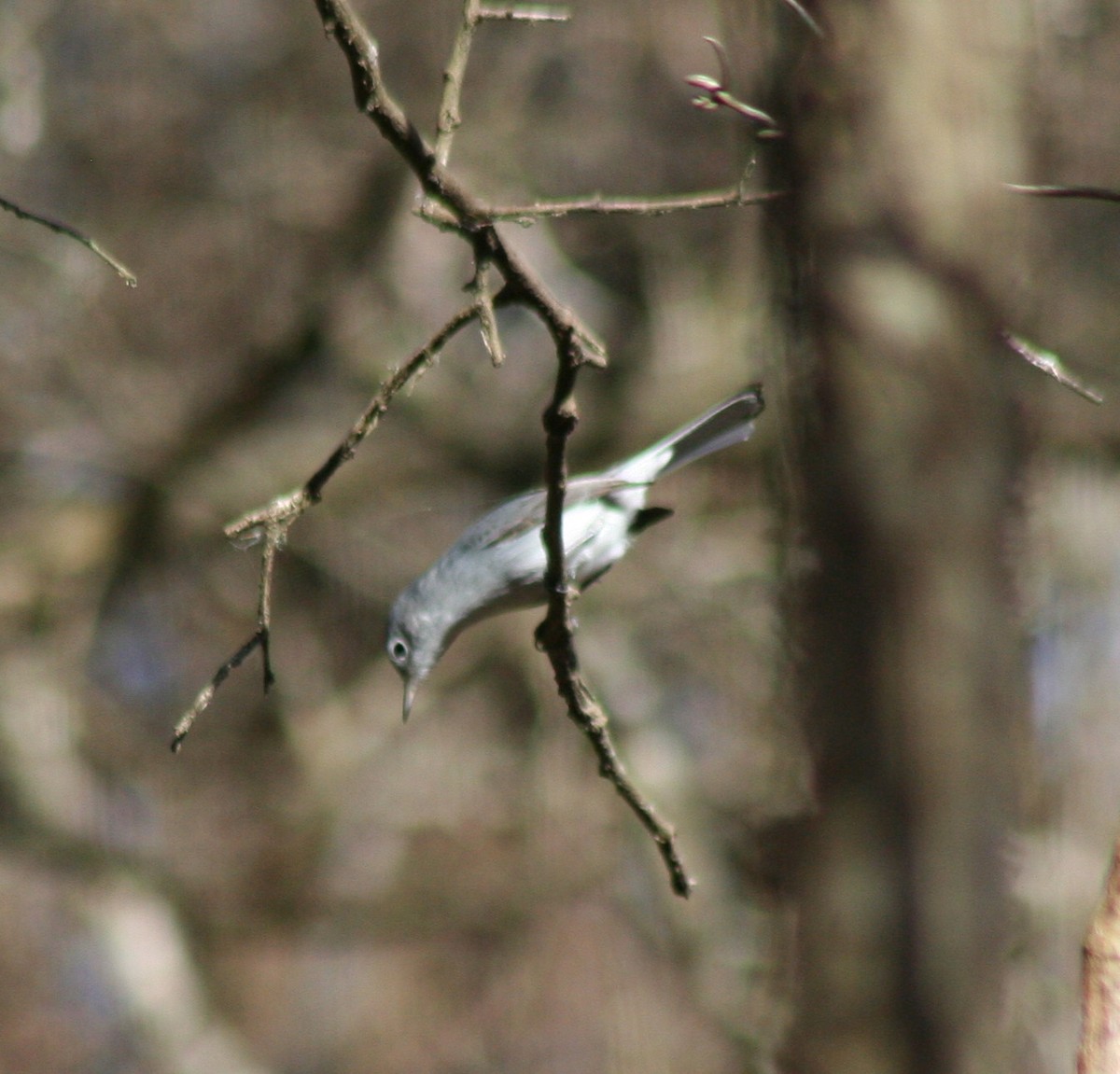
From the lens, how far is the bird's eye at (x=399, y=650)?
7.50 feet

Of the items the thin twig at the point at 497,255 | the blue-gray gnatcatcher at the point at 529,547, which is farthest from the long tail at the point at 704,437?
the thin twig at the point at 497,255

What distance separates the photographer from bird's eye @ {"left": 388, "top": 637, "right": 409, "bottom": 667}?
229cm

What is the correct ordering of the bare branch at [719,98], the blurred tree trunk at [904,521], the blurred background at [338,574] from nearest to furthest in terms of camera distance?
the bare branch at [719,98] < the blurred tree trunk at [904,521] < the blurred background at [338,574]

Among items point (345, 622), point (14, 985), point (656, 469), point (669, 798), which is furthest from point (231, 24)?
point (14, 985)

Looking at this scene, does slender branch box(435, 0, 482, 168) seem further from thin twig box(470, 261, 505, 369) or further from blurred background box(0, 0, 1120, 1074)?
blurred background box(0, 0, 1120, 1074)

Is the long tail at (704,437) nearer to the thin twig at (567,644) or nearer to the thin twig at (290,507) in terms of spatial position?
the thin twig at (567,644)

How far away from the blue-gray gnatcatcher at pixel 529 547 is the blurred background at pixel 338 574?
7.83 feet

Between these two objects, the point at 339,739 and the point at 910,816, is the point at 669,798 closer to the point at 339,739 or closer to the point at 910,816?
the point at 339,739

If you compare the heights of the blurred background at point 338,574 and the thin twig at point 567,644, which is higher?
the thin twig at point 567,644

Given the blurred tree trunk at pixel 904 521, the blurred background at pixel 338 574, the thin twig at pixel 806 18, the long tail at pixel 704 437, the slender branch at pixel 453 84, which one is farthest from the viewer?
the blurred background at pixel 338 574

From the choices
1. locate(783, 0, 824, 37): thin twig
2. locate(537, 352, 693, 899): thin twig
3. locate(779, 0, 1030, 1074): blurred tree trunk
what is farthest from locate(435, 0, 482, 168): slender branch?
locate(779, 0, 1030, 1074): blurred tree trunk

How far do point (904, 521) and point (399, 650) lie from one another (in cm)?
99

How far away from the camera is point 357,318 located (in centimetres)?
548

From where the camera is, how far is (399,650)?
90.4 inches
